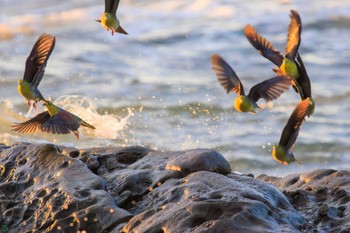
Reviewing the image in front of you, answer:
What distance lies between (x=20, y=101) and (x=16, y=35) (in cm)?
258

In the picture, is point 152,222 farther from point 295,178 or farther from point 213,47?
point 213,47

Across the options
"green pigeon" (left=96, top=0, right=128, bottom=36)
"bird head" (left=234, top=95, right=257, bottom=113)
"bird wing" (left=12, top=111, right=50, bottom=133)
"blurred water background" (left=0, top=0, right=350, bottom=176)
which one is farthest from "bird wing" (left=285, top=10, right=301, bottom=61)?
"blurred water background" (left=0, top=0, right=350, bottom=176)

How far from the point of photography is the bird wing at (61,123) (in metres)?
4.48

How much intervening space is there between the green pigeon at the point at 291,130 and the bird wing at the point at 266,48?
1.46 ft

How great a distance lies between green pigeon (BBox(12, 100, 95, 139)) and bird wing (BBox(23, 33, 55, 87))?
13 centimetres

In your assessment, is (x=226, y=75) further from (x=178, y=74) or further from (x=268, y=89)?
(x=178, y=74)

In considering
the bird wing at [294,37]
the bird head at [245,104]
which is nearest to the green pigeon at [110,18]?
the bird head at [245,104]

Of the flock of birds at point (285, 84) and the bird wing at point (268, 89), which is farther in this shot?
the bird wing at point (268, 89)

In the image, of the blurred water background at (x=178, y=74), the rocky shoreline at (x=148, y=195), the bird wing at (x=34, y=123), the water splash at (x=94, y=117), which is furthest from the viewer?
the blurred water background at (x=178, y=74)

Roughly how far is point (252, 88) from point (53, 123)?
0.97 m

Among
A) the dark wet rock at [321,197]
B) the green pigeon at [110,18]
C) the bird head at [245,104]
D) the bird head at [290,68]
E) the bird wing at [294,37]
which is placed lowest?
the dark wet rock at [321,197]

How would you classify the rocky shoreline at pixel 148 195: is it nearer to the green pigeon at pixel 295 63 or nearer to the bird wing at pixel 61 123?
the bird wing at pixel 61 123

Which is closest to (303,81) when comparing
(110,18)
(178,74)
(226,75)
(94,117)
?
(226,75)

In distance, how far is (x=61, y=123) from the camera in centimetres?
450
